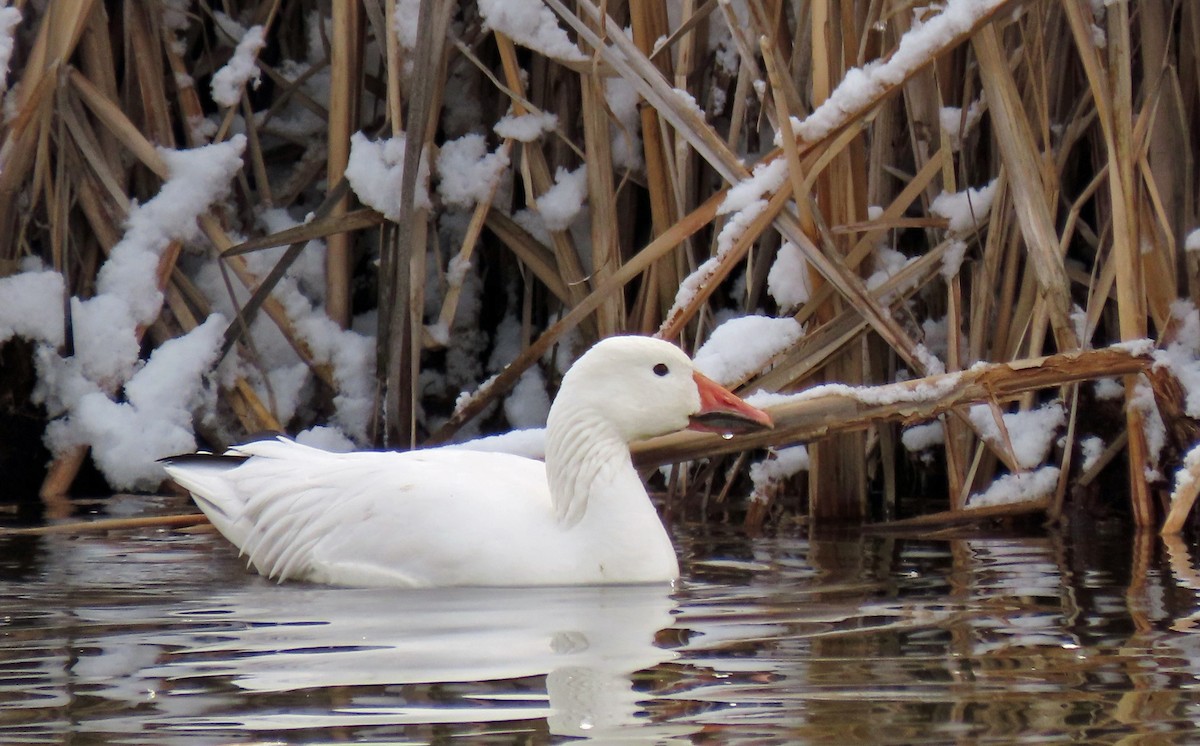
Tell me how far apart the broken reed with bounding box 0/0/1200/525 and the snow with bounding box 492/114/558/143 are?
5 cm

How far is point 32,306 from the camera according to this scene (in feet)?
17.5

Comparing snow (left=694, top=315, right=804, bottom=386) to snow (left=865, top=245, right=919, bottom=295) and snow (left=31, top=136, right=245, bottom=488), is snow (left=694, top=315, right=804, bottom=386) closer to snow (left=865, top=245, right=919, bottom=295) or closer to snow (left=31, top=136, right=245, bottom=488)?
snow (left=865, top=245, right=919, bottom=295)

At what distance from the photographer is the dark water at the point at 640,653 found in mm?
2182

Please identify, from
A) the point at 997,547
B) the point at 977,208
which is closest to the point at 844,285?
the point at 977,208

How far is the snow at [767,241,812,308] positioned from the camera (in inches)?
185

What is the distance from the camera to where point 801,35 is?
4.67 m

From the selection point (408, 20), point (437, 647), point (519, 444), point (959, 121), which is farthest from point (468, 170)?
point (437, 647)

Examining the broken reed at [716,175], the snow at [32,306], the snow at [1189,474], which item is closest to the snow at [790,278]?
the broken reed at [716,175]

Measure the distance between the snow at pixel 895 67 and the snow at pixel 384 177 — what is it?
55.7 inches

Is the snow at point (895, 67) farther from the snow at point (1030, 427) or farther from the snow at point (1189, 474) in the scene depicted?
the snow at point (1189, 474)

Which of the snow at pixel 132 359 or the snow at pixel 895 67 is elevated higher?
the snow at pixel 895 67

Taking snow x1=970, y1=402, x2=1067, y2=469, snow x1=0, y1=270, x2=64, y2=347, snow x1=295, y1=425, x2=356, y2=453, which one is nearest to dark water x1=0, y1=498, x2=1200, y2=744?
snow x1=970, y1=402, x2=1067, y2=469

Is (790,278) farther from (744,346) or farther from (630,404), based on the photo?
(630,404)

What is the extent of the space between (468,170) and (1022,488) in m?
2.02
